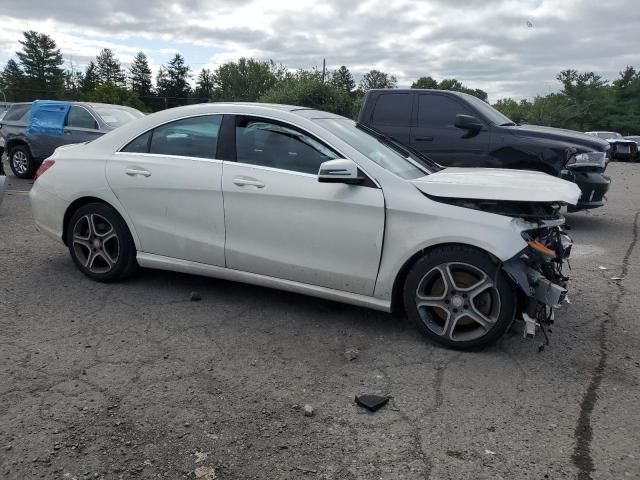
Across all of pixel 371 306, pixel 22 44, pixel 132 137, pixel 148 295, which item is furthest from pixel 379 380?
pixel 22 44

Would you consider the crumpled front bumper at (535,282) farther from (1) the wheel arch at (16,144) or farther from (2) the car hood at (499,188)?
(1) the wheel arch at (16,144)

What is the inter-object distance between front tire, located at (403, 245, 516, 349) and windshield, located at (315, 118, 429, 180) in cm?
71

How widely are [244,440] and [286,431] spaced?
0.22 m

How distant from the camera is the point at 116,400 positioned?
299cm

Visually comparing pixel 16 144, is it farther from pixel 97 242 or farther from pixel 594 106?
pixel 594 106

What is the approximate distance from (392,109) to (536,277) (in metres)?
5.35

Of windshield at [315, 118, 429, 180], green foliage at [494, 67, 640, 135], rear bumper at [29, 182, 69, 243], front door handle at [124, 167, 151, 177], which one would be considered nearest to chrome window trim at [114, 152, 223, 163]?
front door handle at [124, 167, 151, 177]

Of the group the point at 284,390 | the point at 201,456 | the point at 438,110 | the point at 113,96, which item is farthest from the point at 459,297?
the point at 113,96

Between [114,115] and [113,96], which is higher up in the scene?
[113,96]

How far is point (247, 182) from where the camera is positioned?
13.5 feet

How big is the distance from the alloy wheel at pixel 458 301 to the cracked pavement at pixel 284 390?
0.16 m

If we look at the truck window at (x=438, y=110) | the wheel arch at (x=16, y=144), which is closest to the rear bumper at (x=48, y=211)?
the truck window at (x=438, y=110)

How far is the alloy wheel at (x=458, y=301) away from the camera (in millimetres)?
3572

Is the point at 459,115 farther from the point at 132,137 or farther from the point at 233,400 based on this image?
the point at 233,400
